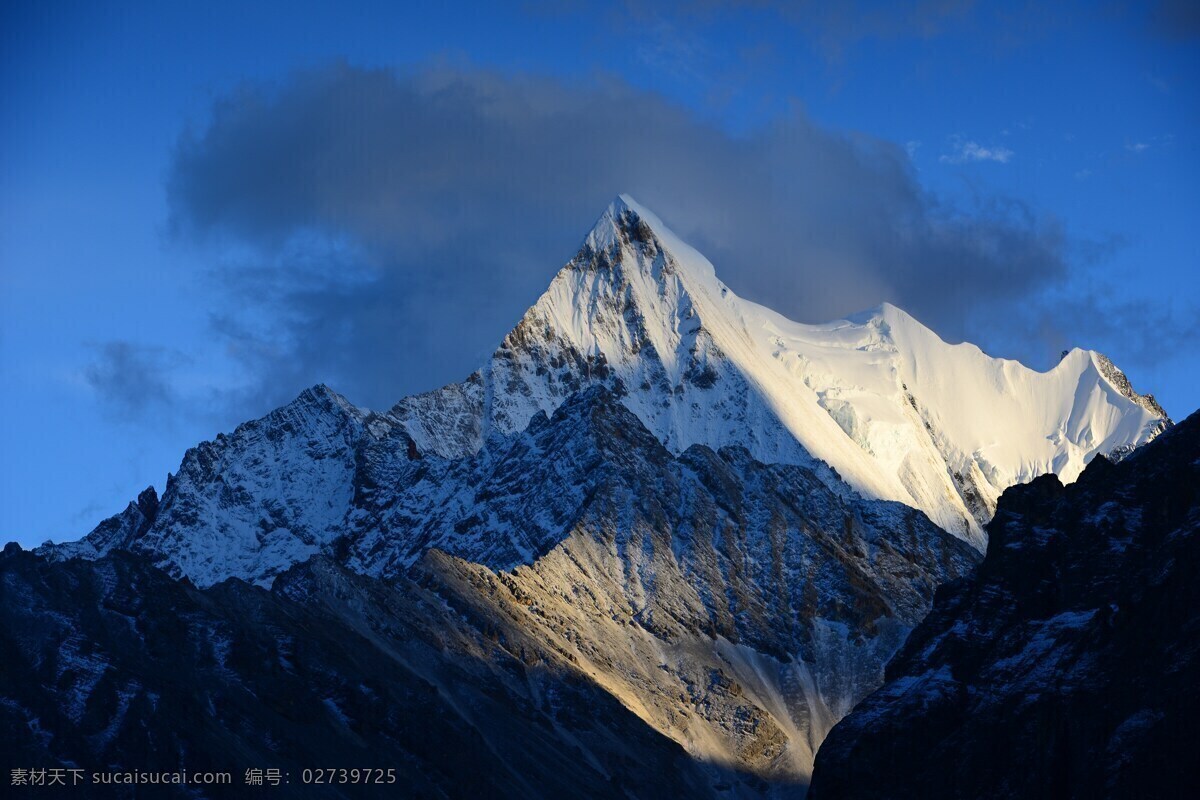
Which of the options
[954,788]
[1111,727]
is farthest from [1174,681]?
[954,788]

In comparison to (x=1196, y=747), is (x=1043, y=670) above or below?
above

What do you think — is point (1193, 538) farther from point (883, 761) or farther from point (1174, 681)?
point (883, 761)

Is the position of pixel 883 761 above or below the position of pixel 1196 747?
above

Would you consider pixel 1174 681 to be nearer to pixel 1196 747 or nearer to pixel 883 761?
pixel 1196 747

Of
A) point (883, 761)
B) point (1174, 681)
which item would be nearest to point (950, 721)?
point (883, 761)

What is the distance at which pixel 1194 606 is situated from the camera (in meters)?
185

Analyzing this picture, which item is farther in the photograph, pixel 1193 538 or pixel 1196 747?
pixel 1193 538

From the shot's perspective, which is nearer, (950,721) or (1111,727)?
(1111,727)

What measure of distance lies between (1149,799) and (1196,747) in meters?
5.05

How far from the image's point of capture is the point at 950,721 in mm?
199250

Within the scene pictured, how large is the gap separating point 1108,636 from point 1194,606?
7.99 metres

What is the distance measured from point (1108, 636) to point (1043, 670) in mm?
7256

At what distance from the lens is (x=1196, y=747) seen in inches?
6905

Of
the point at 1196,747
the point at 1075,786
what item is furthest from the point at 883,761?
the point at 1196,747
